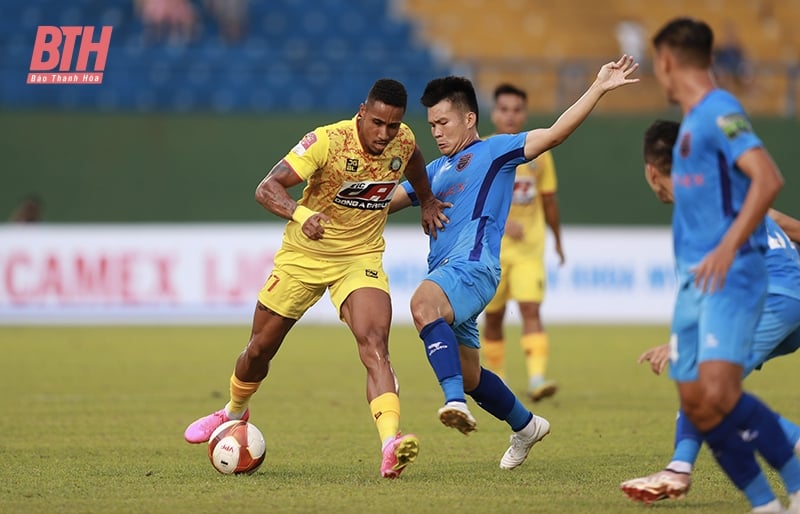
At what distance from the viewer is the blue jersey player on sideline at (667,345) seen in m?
6.13

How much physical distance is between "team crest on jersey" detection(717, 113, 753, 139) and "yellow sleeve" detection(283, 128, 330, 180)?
2.83 metres

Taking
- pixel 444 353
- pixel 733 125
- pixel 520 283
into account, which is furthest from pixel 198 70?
pixel 733 125

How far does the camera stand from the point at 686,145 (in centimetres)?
568

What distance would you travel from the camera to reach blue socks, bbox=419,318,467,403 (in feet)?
23.5

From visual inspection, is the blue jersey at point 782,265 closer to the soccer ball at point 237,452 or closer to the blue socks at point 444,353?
the blue socks at point 444,353

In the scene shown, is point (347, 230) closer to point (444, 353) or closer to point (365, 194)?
point (365, 194)

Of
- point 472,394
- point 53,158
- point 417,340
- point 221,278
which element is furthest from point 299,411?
point 53,158

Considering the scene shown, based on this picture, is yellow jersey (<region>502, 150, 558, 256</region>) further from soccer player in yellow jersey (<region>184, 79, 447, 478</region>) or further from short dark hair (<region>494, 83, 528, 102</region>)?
soccer player in yellow jersey (<region>184, 79, 447, 478</region>)

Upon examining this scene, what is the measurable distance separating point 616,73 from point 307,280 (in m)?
2.27

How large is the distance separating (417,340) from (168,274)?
4.43 meters

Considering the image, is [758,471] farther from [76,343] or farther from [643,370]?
[76,343]

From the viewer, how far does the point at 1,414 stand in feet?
34.4

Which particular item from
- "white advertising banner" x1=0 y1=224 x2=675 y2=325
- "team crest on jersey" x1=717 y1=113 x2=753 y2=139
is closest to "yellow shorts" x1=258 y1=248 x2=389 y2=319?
"team crest on jersey" x1=717 y1=113 x2=753 y2=139

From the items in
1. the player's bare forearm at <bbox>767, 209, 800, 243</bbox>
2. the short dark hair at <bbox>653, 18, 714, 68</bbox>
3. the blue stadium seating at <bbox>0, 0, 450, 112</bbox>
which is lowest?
the player's bare forearm at <bbox>767, 209, 800, 243</bbox>
